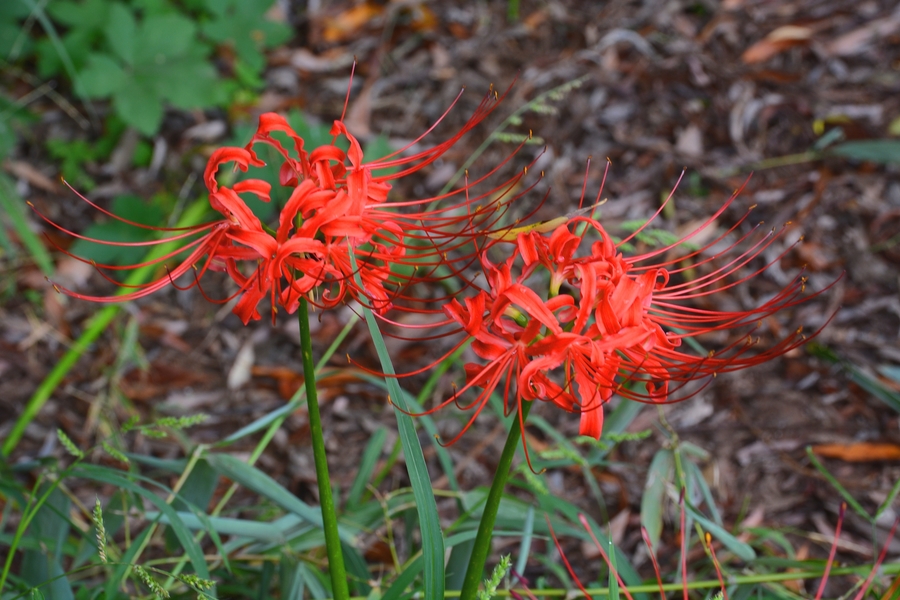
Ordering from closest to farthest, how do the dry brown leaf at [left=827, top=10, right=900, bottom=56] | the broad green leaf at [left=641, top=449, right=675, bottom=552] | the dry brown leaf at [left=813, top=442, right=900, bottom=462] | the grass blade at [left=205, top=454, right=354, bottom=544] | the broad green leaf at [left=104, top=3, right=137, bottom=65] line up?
the grass blade at [left=205, top=454, right=354, bottom=544] → the broad green leaf at [left=641, top=449, right=675, bottom=552] → the dry brown leaf at [left=813, top=442, right=900, bottom=462] → the broad green leaf at [left=104, top=3, right=137, bottom=65] → the dry brown leaf at [left=827, top=10, right=900, bottom=56]

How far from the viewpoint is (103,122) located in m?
2.76

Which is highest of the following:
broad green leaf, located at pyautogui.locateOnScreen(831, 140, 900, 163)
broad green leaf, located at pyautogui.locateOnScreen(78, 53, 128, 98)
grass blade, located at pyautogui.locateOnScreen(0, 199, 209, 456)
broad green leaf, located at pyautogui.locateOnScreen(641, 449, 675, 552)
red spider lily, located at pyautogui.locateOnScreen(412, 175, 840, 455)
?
broad green leaf, located at pyautogui.locateOnScreen(78, 53, 128, 98)

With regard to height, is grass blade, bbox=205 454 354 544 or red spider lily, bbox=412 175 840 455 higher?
red spider lily, bbox=412 175 840 455

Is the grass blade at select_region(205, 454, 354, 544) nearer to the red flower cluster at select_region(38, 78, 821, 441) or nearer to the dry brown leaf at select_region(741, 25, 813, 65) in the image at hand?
the red flower cluster at select_region(38, 78, 821, 441)

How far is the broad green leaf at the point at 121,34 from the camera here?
237 centimetres

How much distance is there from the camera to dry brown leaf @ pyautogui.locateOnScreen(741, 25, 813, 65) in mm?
2734

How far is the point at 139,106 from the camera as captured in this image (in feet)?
7.68

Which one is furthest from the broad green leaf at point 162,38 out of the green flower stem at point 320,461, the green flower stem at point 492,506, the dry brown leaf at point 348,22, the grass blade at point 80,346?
the green flower stem at point 492,506


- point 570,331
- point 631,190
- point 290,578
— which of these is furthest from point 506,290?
point 631,190

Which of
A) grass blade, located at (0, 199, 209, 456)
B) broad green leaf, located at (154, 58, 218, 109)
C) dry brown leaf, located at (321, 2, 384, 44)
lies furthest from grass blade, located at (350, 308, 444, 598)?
dry brown leaf, located at (321, 2, 384, 44)

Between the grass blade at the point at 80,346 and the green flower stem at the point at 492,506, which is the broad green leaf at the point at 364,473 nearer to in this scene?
the green flower stem at the point at 492,506

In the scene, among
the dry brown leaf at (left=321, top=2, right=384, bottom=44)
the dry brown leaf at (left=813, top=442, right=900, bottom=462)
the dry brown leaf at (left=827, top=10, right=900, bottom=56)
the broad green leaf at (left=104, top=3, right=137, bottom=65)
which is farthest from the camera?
the dry brown leaf at (left=321, top=2, right=384, bottom=44)

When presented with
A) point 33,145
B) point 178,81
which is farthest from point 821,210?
point 33,145

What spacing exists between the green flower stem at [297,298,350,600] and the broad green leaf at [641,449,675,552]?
728mm
